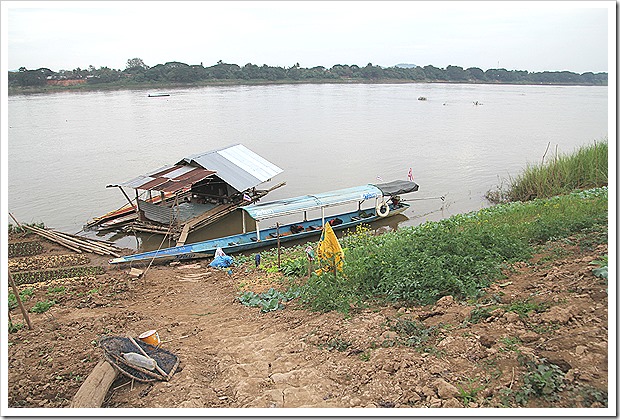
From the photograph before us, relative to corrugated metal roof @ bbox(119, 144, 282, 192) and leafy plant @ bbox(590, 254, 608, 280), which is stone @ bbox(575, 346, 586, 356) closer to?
leafy plant @ bbox(590, 254, 608, 280)

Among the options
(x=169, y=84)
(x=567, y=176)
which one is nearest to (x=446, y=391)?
(x=567, y=176)

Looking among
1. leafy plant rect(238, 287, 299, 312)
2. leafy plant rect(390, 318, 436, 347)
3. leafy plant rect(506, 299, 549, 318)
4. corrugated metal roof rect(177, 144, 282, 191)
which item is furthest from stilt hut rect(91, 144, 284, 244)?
leafy plant rect(506, 299, 549, 318)

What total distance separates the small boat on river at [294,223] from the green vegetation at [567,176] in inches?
121

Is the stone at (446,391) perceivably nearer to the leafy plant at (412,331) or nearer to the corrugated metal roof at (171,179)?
the leafy plant at (412,331)

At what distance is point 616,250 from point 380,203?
8.88m

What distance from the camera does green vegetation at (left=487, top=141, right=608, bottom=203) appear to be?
11328 mm

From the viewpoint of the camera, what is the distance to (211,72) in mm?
56594

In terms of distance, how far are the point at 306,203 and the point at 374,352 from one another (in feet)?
23.8

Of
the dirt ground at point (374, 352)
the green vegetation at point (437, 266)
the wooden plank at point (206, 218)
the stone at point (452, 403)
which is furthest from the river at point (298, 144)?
the stone at point (452, 403)

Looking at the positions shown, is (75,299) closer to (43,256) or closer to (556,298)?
(43,256)

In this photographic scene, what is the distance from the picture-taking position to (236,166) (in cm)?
1255

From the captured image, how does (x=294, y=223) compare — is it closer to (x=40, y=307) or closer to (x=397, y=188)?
(x=397, y=188)

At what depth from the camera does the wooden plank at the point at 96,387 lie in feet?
10.7

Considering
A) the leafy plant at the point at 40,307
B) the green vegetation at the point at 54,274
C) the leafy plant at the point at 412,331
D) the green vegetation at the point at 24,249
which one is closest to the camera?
the leafy plant at the point at 412,331
